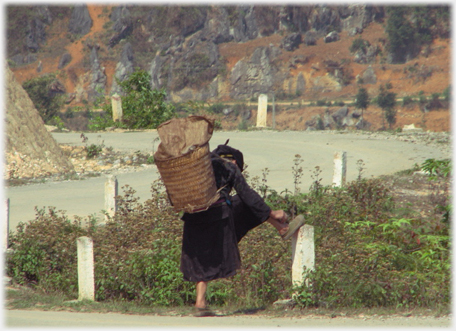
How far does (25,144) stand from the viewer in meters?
14.0

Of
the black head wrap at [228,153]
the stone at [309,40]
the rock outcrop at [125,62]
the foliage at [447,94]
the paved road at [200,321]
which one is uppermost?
the stone at [309,40]

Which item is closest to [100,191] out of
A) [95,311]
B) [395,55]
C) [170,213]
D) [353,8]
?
[170,213]

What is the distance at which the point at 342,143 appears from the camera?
1856 centimetres

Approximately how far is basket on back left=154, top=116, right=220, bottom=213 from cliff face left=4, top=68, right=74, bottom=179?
9.36 m

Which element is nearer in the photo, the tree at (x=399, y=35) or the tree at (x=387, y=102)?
the tree at (x=387, y=102)

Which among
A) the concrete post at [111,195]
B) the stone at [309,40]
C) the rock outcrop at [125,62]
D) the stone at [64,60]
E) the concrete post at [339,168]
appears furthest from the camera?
the stone at [64,60]

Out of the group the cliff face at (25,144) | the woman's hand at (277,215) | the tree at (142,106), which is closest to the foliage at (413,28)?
the tree at (142,106)

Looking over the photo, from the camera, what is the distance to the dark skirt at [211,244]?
17.6ft

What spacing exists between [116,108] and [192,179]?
745 inches

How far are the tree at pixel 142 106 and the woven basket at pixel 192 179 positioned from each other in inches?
700

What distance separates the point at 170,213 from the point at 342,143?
11.3 meters

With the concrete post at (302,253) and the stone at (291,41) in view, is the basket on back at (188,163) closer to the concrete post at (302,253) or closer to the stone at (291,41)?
the concrete post at (302,253)

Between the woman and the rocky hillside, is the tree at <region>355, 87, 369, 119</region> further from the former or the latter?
the woman

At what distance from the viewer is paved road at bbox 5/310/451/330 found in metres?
5.09
